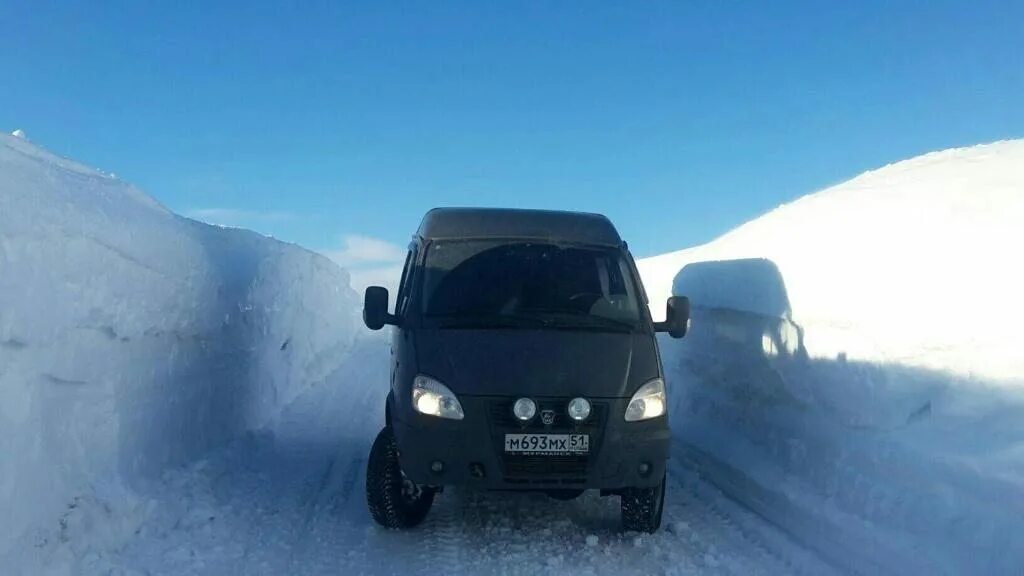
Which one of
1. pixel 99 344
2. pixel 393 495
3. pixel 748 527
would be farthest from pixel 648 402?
pixel 99 344

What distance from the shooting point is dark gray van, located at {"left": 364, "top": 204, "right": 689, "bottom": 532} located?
5.45 metres

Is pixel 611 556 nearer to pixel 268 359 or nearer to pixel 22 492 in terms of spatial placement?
Result: pixel 22 492

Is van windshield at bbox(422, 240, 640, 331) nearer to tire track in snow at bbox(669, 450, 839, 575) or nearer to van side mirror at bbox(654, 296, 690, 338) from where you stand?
van side mirror at bbox(654, 296, 690, 338)

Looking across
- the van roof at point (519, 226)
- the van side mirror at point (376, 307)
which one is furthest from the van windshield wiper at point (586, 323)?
the van side mirror at point (376, 307)

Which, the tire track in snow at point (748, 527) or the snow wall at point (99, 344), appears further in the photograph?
the tire track in snow at point (748, 527)

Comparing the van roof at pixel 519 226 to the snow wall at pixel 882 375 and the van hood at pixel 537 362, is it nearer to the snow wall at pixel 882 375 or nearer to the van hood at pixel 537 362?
the van hood at pixel 537 362

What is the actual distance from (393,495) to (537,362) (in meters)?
1.43

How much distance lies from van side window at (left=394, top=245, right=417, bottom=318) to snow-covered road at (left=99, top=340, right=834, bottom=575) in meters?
1.57

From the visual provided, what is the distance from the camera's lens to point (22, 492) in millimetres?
4664

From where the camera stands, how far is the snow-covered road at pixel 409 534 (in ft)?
17.4

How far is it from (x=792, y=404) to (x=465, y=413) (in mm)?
4029

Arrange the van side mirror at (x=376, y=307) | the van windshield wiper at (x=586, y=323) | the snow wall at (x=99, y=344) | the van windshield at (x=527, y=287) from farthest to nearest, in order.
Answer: the van side mirror at (x=376, y=307) < the van windshield at (x=527, y=287) < the van windshield wiper at (x=586, y=323) < the snow wall at (x=99, y=344)

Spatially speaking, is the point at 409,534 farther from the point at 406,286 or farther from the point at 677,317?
the point at 677,317

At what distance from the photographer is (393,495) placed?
19.4 ft
